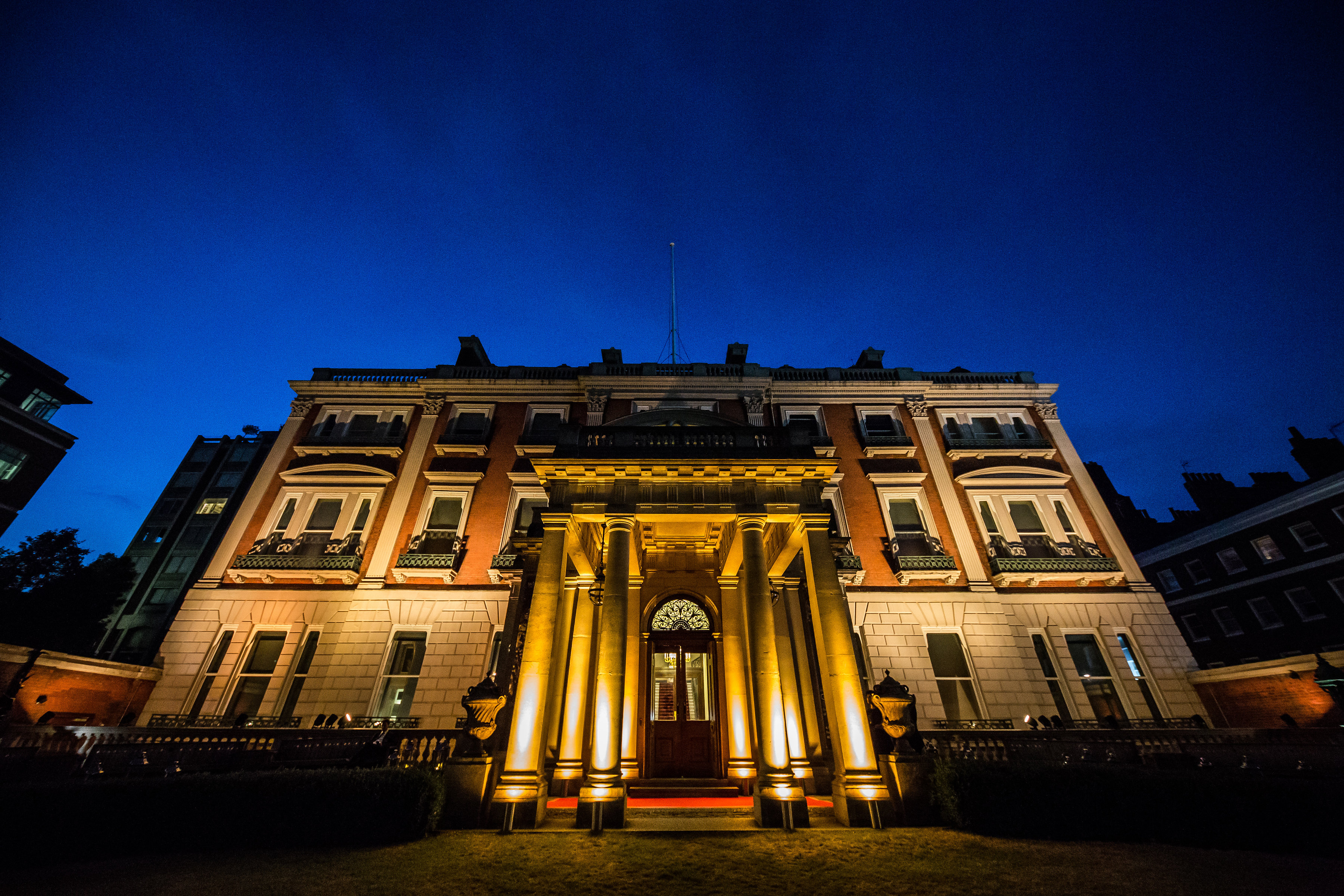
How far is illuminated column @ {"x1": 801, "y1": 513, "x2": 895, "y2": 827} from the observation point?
28.9 feet

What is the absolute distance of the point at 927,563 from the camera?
17.5m

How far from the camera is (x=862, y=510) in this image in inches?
748

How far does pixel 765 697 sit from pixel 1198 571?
109 feet

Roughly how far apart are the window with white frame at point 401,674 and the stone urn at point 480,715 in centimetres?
796

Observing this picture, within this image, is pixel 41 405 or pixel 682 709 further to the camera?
pixel 41 405

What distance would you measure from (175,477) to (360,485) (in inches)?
1538

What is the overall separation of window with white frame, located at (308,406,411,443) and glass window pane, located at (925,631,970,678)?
21.3m

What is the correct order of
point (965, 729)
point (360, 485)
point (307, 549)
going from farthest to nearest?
point (360, 485), point (307, 549), point (965, 729)

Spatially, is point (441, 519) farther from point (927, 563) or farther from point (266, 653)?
point (927, 563)

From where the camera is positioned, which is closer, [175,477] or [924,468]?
[924,468]

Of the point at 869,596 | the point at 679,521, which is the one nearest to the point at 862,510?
the point at 869,596

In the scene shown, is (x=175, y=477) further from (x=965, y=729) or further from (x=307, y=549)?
(x=965, y=729)

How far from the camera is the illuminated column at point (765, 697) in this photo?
8766 millimetres

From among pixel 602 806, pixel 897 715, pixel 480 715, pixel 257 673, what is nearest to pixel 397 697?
pixel 257 673
